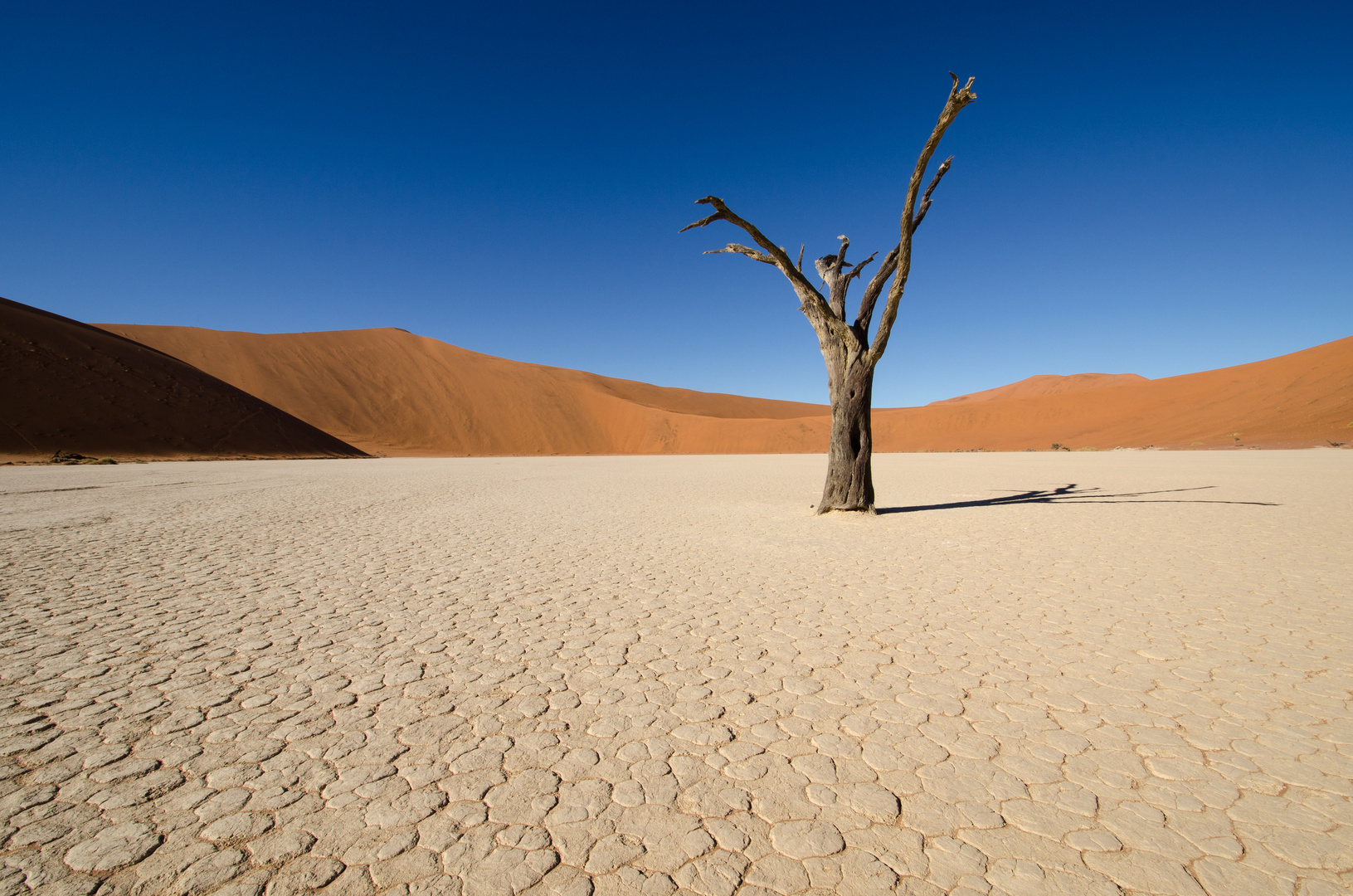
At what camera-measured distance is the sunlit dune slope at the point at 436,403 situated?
171 ft

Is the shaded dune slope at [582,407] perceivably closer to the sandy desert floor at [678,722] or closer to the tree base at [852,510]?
the tree base at [852,510]

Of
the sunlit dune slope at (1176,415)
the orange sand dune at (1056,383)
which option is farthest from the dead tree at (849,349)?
the orange sand dune at (1056,383)

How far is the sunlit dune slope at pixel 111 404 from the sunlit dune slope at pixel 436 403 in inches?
552

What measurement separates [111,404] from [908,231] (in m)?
37.1

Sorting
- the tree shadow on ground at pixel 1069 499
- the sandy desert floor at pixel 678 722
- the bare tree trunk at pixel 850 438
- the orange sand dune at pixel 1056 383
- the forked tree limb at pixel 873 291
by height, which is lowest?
the sandy desert floor at pixel 678 722

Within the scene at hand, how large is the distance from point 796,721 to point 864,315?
25.9 feet

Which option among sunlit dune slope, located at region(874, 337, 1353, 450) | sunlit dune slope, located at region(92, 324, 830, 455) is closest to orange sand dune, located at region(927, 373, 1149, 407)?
sunlit dune slope, located at region(874, 337, 1353, 450)

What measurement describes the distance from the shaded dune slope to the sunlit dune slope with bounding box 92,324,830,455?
0.54 feet

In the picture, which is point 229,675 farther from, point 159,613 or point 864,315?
point 864,315

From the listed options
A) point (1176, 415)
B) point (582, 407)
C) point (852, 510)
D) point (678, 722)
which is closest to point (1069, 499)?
point (852, 510)

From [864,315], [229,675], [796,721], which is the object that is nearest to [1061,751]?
[796,721]

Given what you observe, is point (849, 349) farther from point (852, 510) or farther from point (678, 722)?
point (678, 722)

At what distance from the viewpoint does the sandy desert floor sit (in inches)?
71.4

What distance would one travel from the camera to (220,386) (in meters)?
36.0
